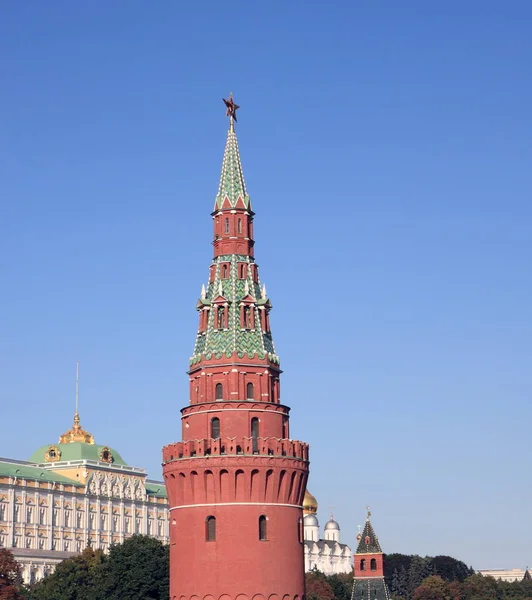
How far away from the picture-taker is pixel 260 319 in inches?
3418

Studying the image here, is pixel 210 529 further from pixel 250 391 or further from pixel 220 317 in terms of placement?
pixel 220 317

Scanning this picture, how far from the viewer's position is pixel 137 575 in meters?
130

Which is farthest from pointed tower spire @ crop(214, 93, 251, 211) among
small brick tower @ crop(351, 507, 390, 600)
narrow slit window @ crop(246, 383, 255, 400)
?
small brick tower @ crop(351, 507, 390, 600)

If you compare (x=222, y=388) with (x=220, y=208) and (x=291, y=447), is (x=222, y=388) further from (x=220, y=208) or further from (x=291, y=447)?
(x=220, y=208)

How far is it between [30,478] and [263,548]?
11655 cm

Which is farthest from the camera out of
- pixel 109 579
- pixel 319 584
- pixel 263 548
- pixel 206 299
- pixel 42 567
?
pixel 319 584

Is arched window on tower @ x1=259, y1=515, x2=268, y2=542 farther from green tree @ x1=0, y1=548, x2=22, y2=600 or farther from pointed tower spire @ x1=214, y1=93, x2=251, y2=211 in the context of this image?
green tree @ x1=0, y1=548, x2=22, y2=600

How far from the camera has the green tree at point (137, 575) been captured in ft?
426

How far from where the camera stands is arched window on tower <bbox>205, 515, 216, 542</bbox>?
270 ft

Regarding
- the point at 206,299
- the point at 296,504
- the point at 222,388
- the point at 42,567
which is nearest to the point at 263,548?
the point at 296,504

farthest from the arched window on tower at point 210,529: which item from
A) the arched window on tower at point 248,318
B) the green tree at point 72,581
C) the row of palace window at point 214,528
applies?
the green tree at point 72,581

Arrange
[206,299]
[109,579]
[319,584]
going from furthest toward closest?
1. [319,584]
2. [109,579]
3. [206,299]

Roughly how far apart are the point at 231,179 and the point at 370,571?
71.3 meters

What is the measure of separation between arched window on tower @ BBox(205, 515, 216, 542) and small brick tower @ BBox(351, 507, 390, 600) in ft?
224
